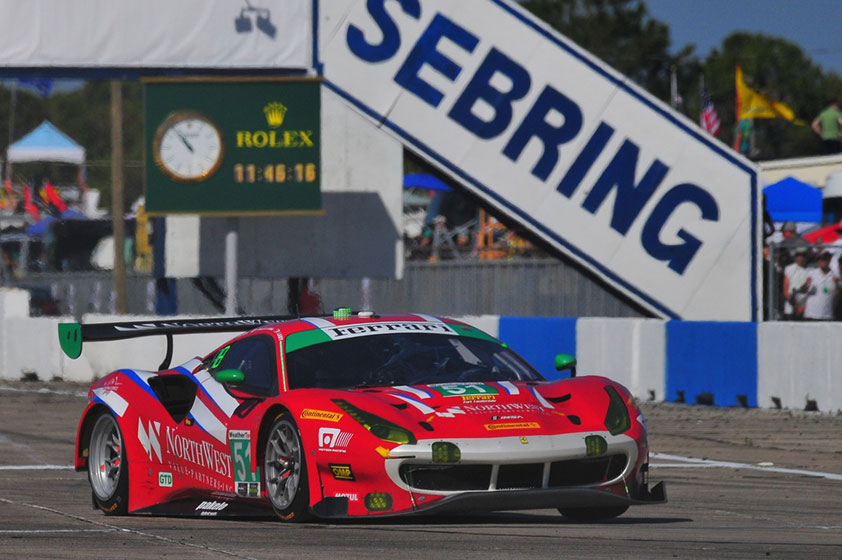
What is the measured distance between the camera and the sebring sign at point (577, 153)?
2328 centimetres

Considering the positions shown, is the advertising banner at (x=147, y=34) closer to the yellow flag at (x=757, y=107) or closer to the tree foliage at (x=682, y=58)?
the yellow flag at (x=757, y=107)

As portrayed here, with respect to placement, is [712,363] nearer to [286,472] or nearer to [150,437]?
[150,437]

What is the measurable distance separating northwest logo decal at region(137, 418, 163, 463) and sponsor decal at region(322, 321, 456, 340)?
1.26 metres

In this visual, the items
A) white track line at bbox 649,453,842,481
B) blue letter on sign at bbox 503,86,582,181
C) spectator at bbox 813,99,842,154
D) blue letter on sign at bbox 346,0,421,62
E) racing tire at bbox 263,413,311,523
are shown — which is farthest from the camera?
spectator at bbox 813,99,842,154

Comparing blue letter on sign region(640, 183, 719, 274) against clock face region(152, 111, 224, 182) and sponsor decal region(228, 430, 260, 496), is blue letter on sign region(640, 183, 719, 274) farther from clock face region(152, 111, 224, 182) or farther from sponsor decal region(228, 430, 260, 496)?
sponsor decal region(228, 430, 260, 496)

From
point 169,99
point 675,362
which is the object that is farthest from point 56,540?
point 169,99

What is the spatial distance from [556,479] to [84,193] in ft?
151

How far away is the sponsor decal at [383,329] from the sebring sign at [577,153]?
47.0 feet

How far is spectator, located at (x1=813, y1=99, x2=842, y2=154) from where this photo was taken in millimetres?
29172

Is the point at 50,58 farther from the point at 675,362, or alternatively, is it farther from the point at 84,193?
the point at 84,193

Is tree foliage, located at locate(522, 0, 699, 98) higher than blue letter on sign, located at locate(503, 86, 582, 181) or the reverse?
higher

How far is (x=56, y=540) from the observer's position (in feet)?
25.7

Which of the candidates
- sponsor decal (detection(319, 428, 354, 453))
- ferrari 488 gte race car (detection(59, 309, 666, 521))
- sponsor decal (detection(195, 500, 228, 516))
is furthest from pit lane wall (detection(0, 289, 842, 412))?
sponsor decal (detection(319, 428, 354, 453))

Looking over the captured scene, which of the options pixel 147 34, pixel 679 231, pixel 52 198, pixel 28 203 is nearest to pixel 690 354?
pixel 679 231
